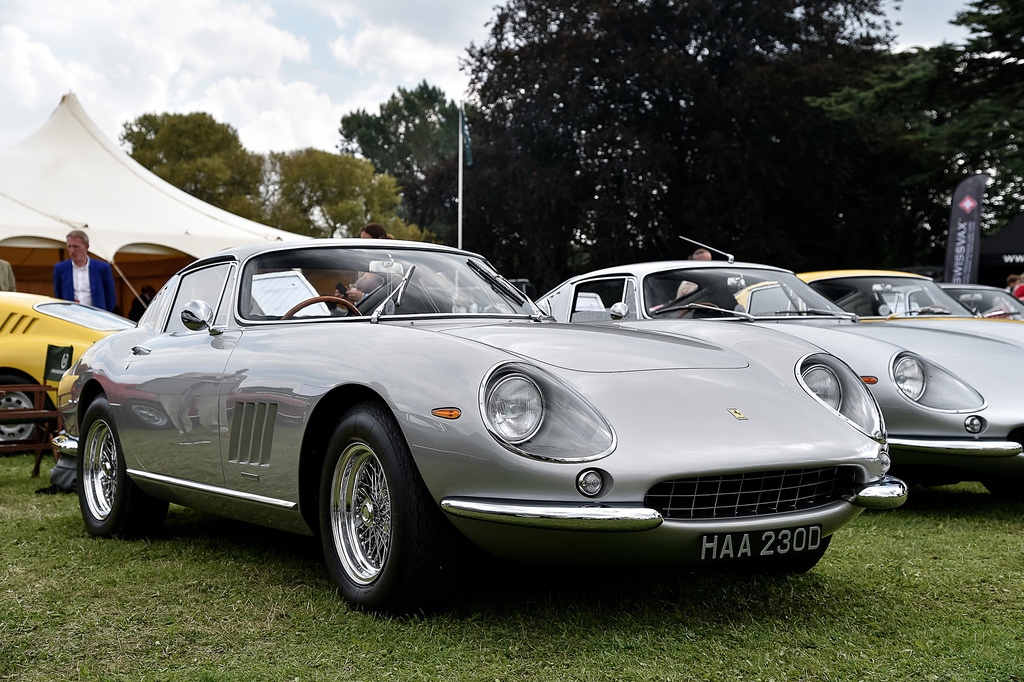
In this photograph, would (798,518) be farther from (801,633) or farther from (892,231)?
(892,231)

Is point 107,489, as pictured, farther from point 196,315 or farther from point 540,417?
point 540,417

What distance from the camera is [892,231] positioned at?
27.1 metres

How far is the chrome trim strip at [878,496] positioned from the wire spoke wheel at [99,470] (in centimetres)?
335

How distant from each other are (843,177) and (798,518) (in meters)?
24.1

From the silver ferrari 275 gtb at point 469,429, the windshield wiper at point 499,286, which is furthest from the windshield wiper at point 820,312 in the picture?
the windshield wiper at point 499,286

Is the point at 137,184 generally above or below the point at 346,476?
above

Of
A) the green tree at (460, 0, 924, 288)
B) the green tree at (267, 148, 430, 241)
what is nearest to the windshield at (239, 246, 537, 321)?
the green tree at (460, 0, 924, 288)

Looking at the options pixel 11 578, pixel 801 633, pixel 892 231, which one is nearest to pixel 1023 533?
pixel 801 633

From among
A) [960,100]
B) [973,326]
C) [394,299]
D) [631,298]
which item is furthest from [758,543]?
[960,100]

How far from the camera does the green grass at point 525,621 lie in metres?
2.72

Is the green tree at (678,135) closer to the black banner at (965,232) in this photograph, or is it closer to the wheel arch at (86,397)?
the black banner at (965,232)

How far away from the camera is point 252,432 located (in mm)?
3643

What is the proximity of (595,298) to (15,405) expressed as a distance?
4754 millimetres

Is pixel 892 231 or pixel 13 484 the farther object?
pixel 892 231
